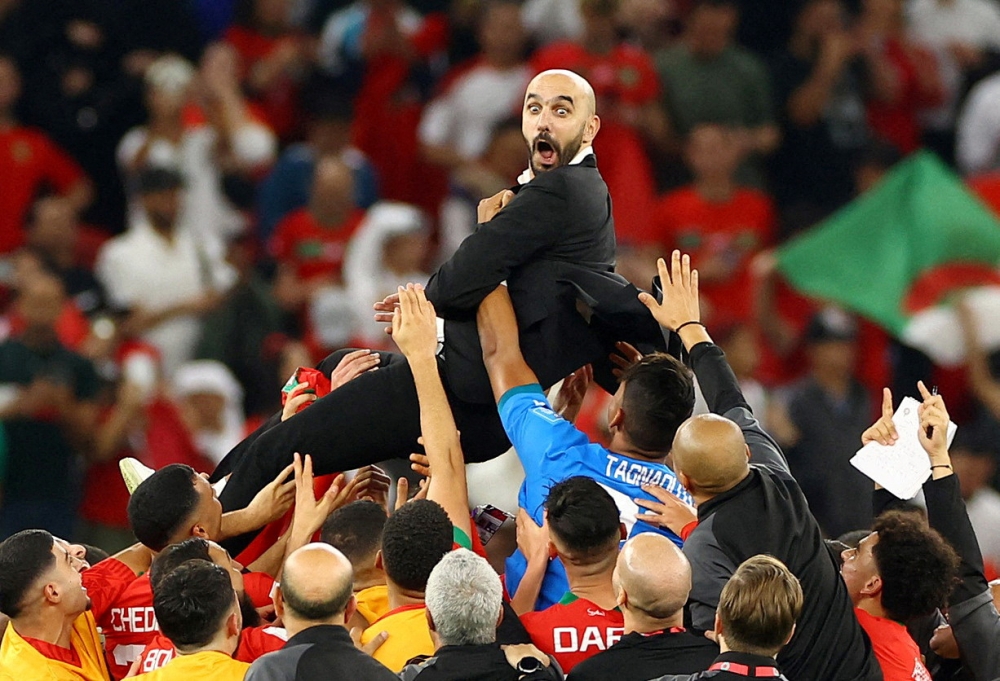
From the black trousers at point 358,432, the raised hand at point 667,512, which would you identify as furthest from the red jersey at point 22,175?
the raised hand at point 667,512

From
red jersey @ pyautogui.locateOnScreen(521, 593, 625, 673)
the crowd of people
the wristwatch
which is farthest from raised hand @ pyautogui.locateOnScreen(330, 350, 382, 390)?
the wristwatch

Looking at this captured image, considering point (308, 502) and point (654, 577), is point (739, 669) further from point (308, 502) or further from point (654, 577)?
point (308, 502)

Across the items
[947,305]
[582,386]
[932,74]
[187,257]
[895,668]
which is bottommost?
[895,668]

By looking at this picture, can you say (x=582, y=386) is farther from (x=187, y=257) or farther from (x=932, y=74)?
(x=932, y=74)

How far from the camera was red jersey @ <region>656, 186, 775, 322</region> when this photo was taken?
35.4 ft

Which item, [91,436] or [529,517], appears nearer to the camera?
[529,517]

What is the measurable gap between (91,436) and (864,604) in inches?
205

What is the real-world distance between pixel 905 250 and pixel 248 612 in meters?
6.05

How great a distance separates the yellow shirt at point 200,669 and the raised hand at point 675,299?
1.74m

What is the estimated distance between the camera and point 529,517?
5.64 metres

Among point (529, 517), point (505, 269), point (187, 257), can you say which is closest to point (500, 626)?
point (529, 517)

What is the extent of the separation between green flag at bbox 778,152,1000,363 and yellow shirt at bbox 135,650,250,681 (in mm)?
6191

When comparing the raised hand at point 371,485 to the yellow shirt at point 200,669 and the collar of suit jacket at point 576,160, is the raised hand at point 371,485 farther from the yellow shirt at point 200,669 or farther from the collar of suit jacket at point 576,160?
the yellow shirt at point 200,669

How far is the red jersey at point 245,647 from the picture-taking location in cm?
523
